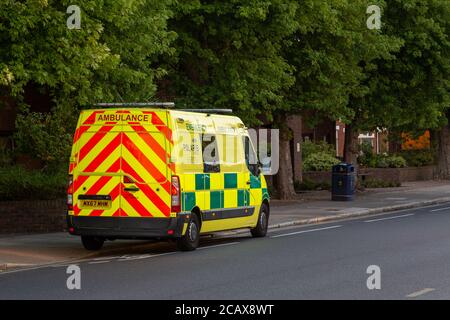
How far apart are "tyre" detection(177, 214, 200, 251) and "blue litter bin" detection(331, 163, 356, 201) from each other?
16452 mm

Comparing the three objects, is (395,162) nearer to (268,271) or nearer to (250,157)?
(250,157)

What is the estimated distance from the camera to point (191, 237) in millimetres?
17797

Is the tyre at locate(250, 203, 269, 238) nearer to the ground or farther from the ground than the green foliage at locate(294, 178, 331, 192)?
nearer to the ground

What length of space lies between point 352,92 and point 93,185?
1910 cm

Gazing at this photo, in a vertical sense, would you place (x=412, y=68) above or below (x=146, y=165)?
above

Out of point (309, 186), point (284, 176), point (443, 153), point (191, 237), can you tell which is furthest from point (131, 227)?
point (443, 153)

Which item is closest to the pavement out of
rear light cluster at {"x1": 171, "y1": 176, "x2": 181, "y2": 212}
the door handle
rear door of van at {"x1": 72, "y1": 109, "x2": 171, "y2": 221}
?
rear door of van at {"x1": 72, "y1": 109, "x2": 171, "y2": 221}

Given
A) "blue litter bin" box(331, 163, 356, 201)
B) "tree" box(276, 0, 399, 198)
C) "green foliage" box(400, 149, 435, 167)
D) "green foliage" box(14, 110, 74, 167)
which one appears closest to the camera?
"green foliage" box(14, 110, 74, 167)

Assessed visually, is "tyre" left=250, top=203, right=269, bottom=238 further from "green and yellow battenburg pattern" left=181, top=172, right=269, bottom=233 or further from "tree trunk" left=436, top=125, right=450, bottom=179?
"tree trunk" left=436, top=125, right=450, bottom=179

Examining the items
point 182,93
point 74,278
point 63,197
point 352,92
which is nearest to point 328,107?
point 352,92

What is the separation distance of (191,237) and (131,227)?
1266 mm

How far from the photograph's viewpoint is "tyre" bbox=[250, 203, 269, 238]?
68.5 feet

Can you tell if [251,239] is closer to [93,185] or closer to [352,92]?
[93,185]

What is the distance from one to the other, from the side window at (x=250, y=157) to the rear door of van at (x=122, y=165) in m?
3.37
